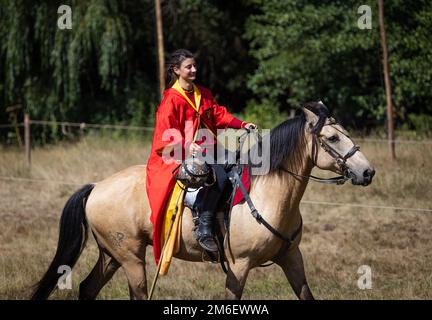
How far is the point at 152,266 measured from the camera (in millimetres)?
9750

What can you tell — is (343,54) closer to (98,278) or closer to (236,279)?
(98,278)

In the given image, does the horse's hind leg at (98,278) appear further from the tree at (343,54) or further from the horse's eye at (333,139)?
the tree at (343,54)

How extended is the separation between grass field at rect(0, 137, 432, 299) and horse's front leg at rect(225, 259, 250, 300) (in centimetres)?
214

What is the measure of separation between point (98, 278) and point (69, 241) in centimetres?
46

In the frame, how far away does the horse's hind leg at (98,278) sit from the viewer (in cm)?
696

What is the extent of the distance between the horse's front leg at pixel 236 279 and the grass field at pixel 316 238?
7.01 ft

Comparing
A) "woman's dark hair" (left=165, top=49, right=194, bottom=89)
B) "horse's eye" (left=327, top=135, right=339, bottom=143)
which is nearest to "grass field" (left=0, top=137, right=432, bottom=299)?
"horse's eye" (left=327, top=135, right=339, bottom=143)

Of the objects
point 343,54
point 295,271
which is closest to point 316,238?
point 295,271

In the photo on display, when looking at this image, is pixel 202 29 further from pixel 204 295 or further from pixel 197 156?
pixel 197 156

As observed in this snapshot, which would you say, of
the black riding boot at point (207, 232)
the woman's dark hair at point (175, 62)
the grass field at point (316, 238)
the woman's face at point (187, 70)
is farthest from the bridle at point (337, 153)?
the grass field at point (316, 238)

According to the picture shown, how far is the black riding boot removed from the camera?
20.6ft

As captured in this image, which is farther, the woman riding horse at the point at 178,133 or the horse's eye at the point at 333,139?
the woman riding horse at the point at 178,133

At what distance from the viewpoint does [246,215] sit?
20.6 feet

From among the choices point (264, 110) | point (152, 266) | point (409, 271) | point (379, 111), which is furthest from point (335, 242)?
point (264, 110)
